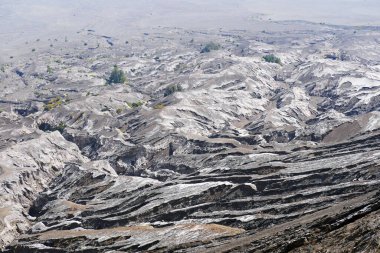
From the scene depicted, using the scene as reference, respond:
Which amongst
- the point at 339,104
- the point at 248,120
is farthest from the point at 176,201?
the point at 339,104

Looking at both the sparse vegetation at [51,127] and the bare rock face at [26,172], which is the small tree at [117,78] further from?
the bare rock face at [26,172]

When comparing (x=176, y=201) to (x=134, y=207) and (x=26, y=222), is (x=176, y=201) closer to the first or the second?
(x=134, y=207)

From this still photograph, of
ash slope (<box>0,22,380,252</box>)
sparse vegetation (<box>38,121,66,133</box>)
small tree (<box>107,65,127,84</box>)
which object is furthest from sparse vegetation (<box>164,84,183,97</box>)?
sparse vegetation (<box>38,121,66,133</box>)

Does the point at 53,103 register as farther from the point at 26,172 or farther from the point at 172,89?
the point at 26,172

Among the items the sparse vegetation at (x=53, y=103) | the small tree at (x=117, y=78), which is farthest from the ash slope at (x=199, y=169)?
the small tree at (x=117, y=78)

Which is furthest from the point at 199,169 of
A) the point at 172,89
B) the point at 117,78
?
the point at 117,78
